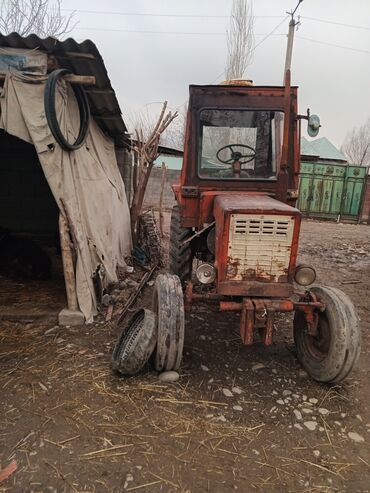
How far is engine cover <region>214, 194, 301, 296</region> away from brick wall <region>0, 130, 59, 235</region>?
19.4 feet

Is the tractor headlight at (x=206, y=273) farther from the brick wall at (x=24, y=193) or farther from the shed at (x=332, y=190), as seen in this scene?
the shed at (x=332, y=190)

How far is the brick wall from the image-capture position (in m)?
8.05

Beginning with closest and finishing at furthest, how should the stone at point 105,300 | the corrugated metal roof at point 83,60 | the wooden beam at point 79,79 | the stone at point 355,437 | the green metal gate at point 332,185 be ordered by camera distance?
the stone at point 355,437, the corrugated metal roof at point 83,60, the wooden beam at point 79,79, the stone at point 105,300, the green metal gate at point 332,185

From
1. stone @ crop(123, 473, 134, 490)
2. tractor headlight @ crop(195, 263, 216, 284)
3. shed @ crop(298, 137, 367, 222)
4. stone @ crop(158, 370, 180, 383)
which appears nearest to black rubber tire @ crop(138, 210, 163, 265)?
tractor headlight @ crop(195, 263, 216, 284)

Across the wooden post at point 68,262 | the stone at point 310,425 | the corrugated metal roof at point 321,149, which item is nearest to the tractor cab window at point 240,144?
the wooden post at point 68,262

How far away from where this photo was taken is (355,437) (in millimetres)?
2951

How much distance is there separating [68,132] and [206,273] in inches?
107

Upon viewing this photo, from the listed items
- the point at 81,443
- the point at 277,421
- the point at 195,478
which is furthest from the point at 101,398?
the point at 277,421

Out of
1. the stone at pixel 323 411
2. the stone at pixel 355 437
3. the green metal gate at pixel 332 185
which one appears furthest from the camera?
the green metal gate at pixel 332 185

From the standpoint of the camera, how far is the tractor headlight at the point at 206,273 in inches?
140

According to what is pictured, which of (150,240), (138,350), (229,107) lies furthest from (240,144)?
(150,240)

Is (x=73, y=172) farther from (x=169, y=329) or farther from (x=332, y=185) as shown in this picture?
(x=332, y=185)

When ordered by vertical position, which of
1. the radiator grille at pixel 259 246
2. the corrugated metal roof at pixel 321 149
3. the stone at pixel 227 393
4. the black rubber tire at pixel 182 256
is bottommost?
the stone at pixel 227 393

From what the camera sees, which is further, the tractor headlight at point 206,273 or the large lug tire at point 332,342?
the tractor headlight at point 206,273
